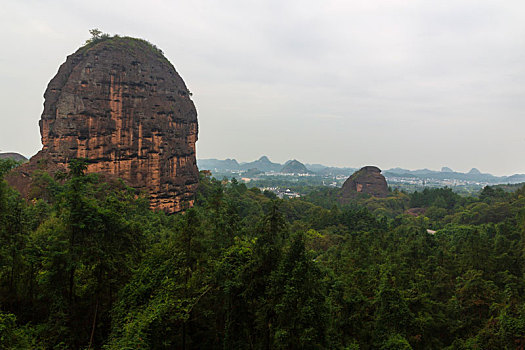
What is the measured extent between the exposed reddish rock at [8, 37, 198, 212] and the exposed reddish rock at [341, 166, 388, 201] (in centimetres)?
6342

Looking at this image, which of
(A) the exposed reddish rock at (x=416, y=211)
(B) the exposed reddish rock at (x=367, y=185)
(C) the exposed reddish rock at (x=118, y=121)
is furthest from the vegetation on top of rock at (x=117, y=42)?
(B) the exposed reddish rock at (x=367, y=185)

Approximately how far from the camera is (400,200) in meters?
75.5

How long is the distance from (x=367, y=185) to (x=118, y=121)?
7403 cm

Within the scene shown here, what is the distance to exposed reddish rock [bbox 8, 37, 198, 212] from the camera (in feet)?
107

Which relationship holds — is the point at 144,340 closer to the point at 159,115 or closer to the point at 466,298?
the point at 466,298

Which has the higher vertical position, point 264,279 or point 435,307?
point 264,279

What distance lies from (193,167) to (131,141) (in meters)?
10.3

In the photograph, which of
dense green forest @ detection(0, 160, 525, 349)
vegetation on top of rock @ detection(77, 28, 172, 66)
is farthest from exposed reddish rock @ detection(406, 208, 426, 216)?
vegetation on top of rock @ detection(77, 28, 172, 66)

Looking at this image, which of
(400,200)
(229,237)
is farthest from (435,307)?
(400,200)

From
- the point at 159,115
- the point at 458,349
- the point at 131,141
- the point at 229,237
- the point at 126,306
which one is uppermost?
the point at 159,115

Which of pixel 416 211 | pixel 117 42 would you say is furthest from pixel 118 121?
pixel 416 211

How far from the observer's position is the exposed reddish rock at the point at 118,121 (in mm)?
32469

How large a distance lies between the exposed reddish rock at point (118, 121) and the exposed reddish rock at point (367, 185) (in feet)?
208

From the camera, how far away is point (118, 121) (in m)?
34.0
